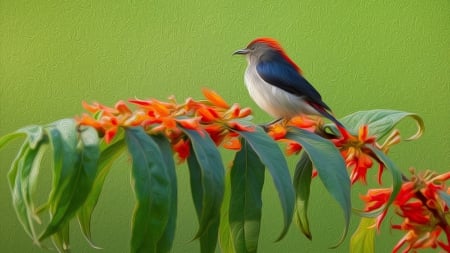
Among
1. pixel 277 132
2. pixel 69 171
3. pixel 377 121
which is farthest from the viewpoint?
pixel 377 121

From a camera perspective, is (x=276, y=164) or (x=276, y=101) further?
(x=276, y=101)

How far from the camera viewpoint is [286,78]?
81 cm

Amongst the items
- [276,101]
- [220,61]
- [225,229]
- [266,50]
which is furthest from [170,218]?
[220,61]

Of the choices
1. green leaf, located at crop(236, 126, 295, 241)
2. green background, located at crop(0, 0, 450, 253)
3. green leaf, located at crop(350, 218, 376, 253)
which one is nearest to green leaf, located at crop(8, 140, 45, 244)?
green leaf, located at crop(236, 126, 295, 241)

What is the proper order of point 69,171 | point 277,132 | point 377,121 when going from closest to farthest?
point 69,171 → point 277,132 → point 377,121

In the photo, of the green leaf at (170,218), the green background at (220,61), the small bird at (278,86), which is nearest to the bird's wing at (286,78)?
the small bird at (278,86)

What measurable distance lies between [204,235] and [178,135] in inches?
2.7

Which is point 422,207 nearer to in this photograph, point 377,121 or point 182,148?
point 377,121

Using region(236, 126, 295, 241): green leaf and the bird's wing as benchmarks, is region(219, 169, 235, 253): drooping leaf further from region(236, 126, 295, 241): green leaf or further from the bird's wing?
the bird's wing

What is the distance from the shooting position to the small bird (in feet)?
2.41

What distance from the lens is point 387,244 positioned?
1764 millimetres

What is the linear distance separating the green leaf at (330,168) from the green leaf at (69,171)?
0.15 metres

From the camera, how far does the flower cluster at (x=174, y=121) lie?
0.46m

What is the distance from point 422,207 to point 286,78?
0.82 feet
